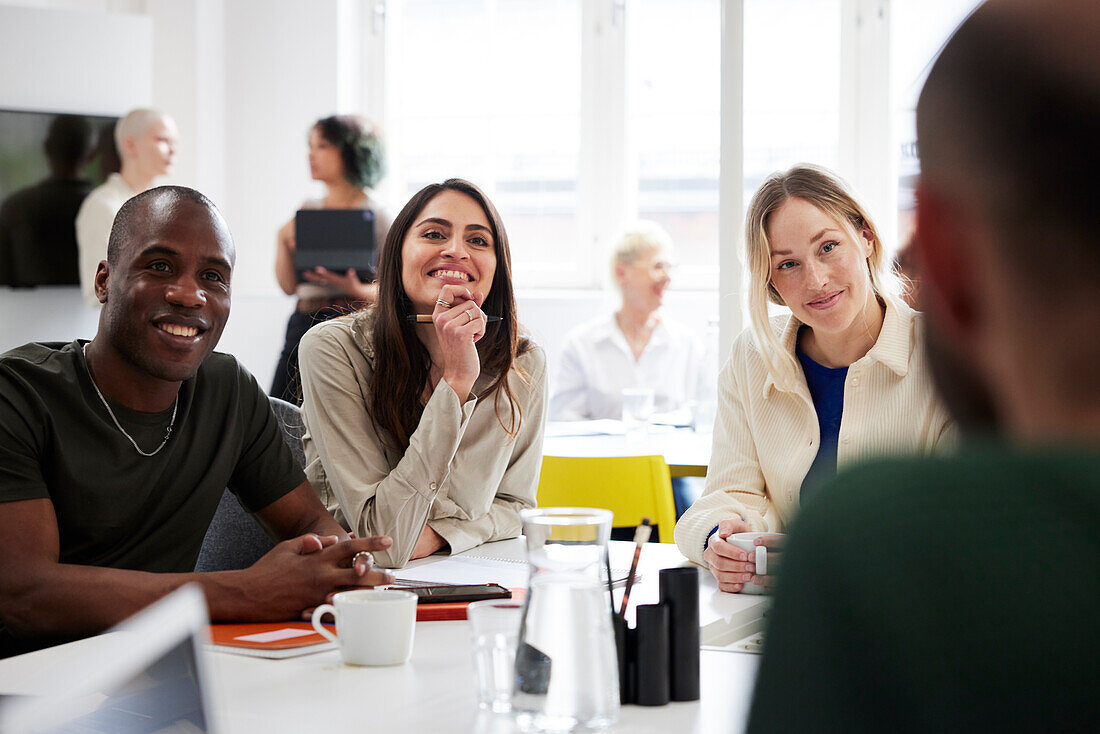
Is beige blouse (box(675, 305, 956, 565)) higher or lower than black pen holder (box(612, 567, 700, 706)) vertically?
higher

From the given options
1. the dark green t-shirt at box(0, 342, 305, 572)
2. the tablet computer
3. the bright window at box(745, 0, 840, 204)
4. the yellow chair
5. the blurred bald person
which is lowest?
the yellow chair

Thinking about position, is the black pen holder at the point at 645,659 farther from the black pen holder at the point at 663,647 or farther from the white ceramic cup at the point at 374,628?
the white ceramic cup at the point at 374,628

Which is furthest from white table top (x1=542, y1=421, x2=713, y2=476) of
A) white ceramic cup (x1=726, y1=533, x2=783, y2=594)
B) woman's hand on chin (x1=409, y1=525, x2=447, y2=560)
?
white ceramic cup (x1=726, y1=533, x2=783, y2=594)

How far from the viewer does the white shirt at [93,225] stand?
16.3 feet

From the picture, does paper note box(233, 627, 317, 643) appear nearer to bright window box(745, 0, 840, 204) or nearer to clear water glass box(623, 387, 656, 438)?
clear water glass box(623, 387, 656, 438)

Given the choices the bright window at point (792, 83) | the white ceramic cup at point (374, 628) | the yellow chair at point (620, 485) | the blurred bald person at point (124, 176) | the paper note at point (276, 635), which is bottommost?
the yellow chair at point (620, 485)

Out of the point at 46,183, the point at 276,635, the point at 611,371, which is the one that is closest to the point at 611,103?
the point at 611,371

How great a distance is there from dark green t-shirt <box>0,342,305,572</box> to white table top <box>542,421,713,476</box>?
1235mm

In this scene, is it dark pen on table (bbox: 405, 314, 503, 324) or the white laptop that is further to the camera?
dark pen on table (bbox: 405, 314, 503, 324)

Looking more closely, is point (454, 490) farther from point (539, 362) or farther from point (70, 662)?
point (70, 662)

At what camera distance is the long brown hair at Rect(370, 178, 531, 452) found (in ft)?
7.18

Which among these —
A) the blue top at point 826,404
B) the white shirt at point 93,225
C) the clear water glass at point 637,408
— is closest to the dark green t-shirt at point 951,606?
the blue top at point 826,404

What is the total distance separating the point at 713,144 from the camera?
236 inches

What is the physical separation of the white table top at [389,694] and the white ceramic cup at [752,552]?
0.85 ft
